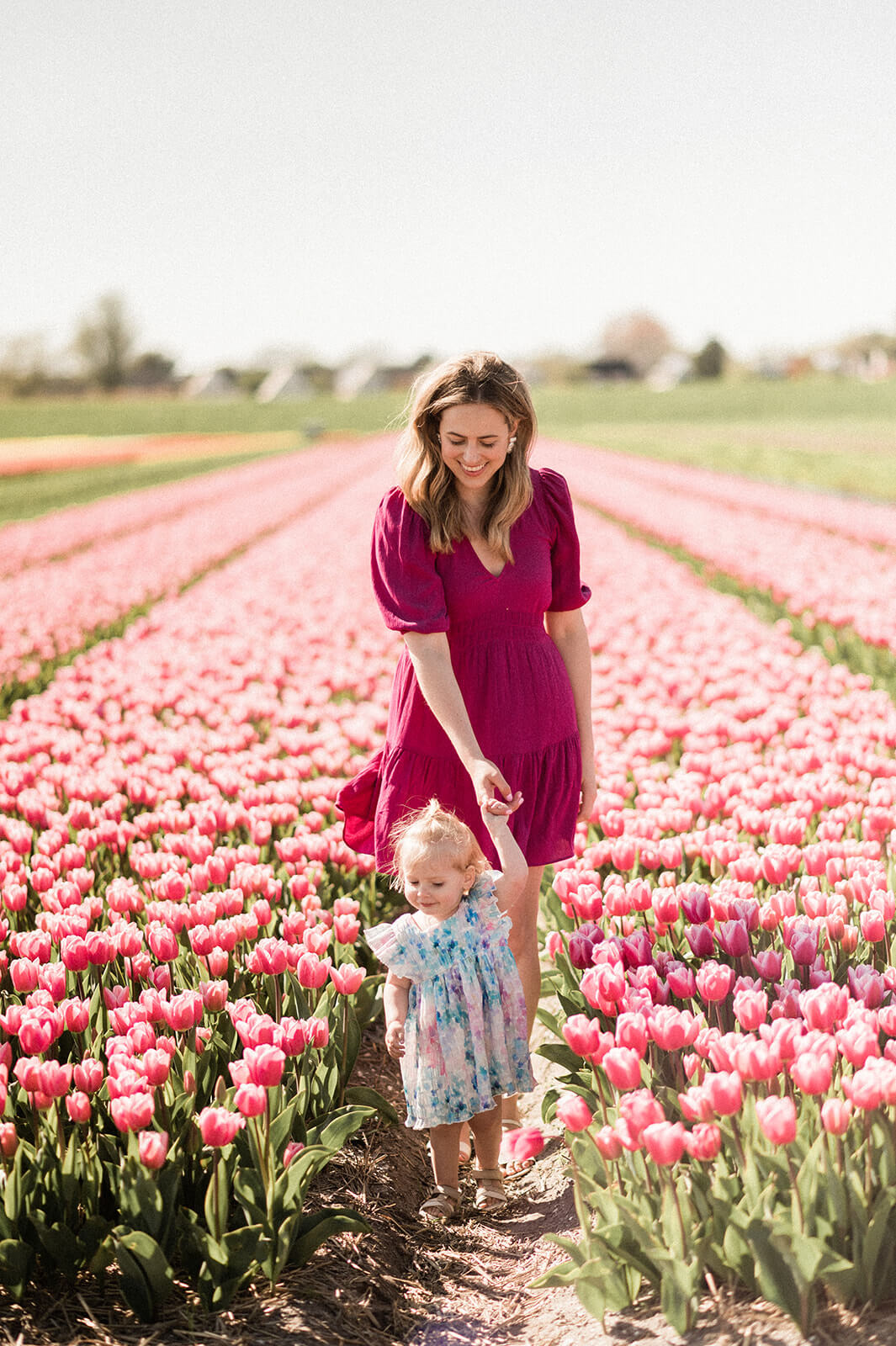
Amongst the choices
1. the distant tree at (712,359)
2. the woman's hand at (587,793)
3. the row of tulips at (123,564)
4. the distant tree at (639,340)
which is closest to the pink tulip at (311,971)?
the woman's hand at (587,793)

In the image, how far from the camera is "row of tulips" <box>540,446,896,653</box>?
852 centimetres

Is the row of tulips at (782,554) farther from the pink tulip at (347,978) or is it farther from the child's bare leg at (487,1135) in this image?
the pink tulip at (347,978)

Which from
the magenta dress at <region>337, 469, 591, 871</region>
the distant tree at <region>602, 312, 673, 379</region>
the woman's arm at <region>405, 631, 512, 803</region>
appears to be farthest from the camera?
the distant tree at <region>602, 312, 673, 379</region>

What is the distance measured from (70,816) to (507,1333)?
260cm

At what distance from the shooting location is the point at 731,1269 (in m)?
2.36

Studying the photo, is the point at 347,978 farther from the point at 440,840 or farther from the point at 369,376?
the point at 369,376

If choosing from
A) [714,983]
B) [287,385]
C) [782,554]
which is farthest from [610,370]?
[714,983]

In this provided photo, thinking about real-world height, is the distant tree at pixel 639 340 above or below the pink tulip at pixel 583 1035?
above

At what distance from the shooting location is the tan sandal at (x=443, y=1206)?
10.2ft

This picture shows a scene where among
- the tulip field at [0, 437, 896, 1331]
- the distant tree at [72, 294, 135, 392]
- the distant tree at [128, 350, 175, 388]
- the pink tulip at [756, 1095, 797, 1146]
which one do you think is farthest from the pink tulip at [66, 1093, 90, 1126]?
the distant tree at [128, 350, 175, 388]

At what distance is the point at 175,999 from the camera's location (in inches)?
117

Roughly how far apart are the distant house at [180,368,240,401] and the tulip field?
116218mm

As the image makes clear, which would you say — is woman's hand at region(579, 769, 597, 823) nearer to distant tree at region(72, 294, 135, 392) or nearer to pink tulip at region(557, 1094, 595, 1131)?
pink tulip at region(557, 1094, 595, 1131)

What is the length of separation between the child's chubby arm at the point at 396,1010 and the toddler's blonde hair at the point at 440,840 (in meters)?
0.27
